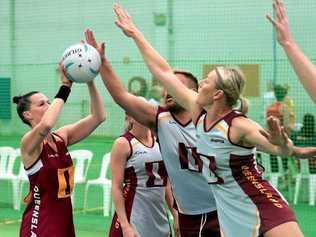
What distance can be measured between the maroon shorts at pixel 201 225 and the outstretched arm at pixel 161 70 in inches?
28.3

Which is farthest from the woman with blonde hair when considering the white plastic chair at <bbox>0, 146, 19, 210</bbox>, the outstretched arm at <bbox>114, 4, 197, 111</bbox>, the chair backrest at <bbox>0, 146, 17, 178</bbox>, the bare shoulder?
the chair backrest at <bbox>0, 146, 17, 178</bbox>

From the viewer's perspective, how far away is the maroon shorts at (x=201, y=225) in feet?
14.9

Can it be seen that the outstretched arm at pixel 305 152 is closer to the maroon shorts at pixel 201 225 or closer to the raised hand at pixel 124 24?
the maroon shorts at pixel 201 225

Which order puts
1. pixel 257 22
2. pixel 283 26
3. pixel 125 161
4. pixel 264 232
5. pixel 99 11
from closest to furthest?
pixel 283 26 → pixel 264 232 → pixel 125 161 → pixel 257 22 → pixel 99 11

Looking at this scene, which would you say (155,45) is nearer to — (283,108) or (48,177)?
(283,108)

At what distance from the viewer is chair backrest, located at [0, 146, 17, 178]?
1095 cm

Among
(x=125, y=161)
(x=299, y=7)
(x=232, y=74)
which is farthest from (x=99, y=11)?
(x=232, y=74)

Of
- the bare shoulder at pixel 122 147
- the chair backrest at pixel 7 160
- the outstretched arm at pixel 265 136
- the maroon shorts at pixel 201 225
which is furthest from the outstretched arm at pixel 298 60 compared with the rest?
the chair backrest at pixel 7 160

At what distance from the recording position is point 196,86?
4730 millimetres

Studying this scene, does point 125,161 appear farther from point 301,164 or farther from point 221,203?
point 301,164

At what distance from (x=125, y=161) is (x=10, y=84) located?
807 centimetres

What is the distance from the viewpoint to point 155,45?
41.7 ft

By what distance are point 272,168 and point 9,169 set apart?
150 inches

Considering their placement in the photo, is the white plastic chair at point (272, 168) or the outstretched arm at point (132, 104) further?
the white plastic chair at point (272, 168)
